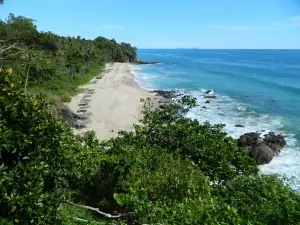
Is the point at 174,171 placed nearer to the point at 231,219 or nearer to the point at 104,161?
the point at 104,161

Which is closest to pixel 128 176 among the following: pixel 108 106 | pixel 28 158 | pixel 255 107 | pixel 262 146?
pixel 28 158

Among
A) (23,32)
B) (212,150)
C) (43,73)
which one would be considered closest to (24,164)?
(212,150)

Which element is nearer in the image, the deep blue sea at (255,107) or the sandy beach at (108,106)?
the deep blue sea at (255,107)

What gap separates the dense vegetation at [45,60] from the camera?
31.9 meters

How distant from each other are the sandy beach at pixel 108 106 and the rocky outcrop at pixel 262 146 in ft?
28.4

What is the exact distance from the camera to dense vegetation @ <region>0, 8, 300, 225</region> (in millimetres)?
6137

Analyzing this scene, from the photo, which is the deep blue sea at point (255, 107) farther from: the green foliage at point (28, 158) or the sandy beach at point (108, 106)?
the green foliage at point (28, 158)

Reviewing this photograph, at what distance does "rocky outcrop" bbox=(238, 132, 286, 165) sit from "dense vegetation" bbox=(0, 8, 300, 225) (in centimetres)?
790

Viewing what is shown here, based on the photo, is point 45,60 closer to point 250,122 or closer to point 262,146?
point 250,122

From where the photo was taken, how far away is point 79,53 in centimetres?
6044

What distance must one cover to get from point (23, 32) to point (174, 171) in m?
42.3

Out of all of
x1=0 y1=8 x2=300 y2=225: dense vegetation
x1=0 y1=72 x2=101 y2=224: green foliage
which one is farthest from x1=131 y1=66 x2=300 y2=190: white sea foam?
x1=0 y1=72 x2=101 y2=224: green foliage

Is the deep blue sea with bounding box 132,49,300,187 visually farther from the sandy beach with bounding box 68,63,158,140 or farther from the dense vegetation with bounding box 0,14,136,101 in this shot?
the dense vegetation with bounding box 0,14,136,101

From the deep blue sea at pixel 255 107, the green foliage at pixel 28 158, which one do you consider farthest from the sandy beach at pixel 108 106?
the green foliage at pixel 28 158
